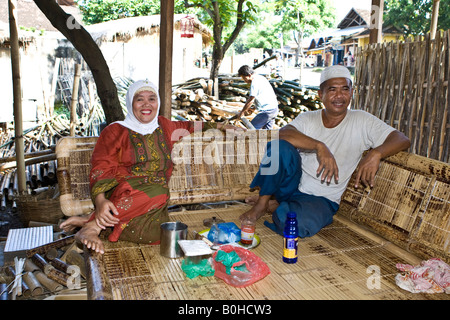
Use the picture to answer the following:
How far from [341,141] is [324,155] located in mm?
270

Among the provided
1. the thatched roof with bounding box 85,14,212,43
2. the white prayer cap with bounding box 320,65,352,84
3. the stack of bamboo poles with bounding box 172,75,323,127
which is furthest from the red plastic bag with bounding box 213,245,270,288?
the thatched roof with bounding box 85,14,212,43

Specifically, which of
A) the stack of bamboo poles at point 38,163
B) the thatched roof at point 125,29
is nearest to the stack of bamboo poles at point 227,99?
the stack of bamboo poles at point 38,163

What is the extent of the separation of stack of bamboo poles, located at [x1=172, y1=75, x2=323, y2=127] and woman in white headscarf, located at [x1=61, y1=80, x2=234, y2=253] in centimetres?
550

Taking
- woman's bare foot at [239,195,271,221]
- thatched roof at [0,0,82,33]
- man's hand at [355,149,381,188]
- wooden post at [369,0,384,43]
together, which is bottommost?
woman's bare foot at [239,195,271,221]

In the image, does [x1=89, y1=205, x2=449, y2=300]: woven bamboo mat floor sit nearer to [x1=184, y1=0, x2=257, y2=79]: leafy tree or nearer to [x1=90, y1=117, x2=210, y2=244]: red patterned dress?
[x1=90, y1=117, x2=210, y2=244]: red patterned dress

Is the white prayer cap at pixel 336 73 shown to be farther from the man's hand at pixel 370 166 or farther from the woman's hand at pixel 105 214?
the woman's hand at pixel 105 214

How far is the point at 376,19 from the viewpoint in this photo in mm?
4598

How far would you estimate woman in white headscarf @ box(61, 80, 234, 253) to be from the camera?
2.54 meters

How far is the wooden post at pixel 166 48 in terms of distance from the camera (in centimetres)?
370

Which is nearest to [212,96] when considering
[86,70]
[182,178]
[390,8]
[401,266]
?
[86,70]

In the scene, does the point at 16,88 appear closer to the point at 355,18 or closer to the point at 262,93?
the point at 262,93

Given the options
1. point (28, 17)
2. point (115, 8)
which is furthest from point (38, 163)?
point (28, 17)

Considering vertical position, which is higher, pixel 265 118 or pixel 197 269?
pixel 265 118

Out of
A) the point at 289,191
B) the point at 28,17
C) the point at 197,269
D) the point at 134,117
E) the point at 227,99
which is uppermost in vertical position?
the point at 28,17
